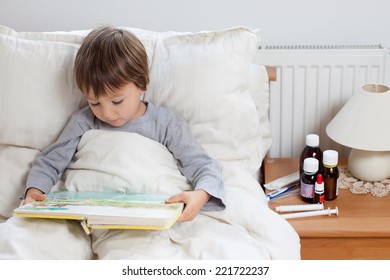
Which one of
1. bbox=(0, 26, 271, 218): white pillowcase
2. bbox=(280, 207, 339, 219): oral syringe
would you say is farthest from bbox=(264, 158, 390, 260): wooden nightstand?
bbox=(0, 26, 271, 218): white pillowcase

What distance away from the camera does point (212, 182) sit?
1.36 m

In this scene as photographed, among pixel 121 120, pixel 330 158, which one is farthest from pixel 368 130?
pixel 121 120

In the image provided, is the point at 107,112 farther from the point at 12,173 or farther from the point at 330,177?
the point at 330,177

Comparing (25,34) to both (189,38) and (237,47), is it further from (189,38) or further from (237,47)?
(237,47)

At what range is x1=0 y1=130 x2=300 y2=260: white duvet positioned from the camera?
1239mm

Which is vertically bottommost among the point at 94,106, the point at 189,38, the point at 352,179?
the point at 352,179

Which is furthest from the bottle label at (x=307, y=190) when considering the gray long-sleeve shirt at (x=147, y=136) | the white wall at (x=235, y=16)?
the white wall at (x=235, y=16)

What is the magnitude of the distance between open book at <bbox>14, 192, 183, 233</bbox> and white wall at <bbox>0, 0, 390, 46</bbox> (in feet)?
2.33

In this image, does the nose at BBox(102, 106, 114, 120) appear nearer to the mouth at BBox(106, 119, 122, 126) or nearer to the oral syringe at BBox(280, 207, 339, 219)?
the mouth at BBox(106, 119, 122, 126)

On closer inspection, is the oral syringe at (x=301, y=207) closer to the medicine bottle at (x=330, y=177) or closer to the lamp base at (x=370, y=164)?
the medicine bottle at (x=330, y=177)

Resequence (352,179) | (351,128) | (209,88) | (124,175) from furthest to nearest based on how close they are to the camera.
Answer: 1. (352,179)
2. (351,128)
3. (209,88)
4. (124,175)

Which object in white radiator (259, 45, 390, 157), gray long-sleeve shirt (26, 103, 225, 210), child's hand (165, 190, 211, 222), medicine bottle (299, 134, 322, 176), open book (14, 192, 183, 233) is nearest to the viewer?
open book (14, 192, 183, 233)

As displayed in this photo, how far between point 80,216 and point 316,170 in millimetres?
655

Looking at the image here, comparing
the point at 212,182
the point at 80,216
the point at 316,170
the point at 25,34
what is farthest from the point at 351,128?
the point at 25,34
